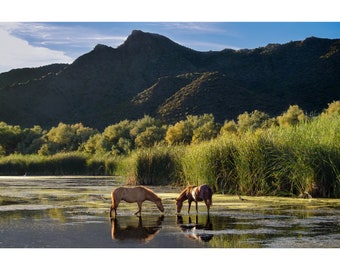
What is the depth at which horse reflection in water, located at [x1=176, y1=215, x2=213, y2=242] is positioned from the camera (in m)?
9.92

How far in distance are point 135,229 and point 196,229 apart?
108 cm

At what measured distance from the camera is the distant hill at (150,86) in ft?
214

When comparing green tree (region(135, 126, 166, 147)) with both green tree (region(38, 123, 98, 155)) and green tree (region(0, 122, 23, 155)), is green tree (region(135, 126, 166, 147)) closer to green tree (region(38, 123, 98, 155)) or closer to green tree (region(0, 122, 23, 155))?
green tree (region(38, 123, 98, 155))

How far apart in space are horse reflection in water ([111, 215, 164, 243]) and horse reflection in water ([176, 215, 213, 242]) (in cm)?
42

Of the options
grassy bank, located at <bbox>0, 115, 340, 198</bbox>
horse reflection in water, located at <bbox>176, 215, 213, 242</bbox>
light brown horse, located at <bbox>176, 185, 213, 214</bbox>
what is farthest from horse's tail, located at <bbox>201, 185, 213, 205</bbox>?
grassy bank, located at <bbox>0, 115, 340, 198</bbox>

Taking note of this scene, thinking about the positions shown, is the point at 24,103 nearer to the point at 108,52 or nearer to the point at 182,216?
the point at 108,52

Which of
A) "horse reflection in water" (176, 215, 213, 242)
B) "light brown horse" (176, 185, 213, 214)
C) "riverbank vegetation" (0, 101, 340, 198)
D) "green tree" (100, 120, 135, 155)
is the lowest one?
"horse reflection in water" (176, 215, 213, 242)

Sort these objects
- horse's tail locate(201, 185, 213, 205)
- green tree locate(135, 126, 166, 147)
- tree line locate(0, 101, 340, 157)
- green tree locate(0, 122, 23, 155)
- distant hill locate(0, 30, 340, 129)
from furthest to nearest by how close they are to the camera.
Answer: green tree locate(0, 122, 23, 155), distant hill locate(0, 30, 340, 129), green tree locate(135, 126, 166, 147), tree line locate(0, 101, 340, 157), horse's tail locate(201, 185, 213, 205)

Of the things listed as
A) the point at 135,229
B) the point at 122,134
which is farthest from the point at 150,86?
the point at 135,229

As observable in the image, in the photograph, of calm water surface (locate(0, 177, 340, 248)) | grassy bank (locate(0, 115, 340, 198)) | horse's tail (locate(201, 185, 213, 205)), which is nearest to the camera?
calm water surface (locate(0, 177, 340, 248))

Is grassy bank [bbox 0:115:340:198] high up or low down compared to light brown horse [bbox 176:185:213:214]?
up

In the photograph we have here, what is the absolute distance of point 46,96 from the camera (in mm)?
68562
